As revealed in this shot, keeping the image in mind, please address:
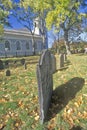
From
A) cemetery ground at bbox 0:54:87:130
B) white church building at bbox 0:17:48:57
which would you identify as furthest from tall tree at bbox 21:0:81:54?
cemetery ground at bbox 0:54:87:130

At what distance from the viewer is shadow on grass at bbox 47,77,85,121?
7.23m

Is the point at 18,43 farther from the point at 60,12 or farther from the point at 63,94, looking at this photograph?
the point at 63,94

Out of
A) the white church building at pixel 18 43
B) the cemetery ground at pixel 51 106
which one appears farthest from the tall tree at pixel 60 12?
the cemetery ground at pixel 51 106

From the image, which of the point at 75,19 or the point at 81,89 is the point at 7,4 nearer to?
the point at 75,19

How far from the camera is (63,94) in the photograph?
8.07m

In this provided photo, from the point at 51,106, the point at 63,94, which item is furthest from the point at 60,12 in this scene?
the point at 51,106

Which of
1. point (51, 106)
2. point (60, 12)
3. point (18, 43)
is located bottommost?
point (51, 106)

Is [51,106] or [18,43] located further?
[18,43]

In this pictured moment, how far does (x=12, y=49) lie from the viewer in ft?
150

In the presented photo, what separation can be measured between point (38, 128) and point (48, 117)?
1.99 feet

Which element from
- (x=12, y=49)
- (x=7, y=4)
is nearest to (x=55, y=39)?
(x=12, y=49)

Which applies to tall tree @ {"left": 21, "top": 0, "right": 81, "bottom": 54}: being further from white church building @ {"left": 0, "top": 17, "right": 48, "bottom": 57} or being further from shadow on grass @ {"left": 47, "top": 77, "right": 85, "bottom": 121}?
shadow on grass @ {"left": 47, "top": 77, "right": 85, "bottom": 121}

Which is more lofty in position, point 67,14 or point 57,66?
point 67,14

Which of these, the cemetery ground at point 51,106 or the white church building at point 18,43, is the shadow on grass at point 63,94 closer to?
the cemetery ground at point 51,106
